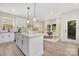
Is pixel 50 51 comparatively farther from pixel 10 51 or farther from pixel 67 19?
pixel 67 19

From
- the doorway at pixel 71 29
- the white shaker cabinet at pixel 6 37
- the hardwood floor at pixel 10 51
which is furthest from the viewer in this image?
the doorway at pixel 71 29

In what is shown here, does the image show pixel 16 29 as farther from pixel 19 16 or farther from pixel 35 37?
pixel 35 37

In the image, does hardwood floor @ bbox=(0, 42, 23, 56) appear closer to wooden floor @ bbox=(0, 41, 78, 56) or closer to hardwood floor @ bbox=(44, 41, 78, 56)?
wooden floor @ bbox=(0, 41, 78, 56)

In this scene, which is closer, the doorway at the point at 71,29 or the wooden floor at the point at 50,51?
the wooden floor at the point at 50,51

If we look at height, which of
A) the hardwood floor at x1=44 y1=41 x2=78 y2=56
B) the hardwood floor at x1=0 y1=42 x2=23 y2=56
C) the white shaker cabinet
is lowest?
the hardwood floor at x1=44 y1=41 x2=78 y2=56

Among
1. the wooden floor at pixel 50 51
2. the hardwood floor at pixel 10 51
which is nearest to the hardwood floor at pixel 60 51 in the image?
the wooden floor at pixel 50 51

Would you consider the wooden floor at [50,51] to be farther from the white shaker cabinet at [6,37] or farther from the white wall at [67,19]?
the white wall at [67,19]

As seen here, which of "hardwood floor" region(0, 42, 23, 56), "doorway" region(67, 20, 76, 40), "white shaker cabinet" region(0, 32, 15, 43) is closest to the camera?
"hardwood floor" region(0, 42, 23, 56)

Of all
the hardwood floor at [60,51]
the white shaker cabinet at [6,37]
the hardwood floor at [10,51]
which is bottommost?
the hardwood floor at [60,51]

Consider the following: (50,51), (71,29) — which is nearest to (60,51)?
(50,51)

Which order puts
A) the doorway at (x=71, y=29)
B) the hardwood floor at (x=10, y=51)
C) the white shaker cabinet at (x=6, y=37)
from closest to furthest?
the hardwood floor at (x=10, y=51) < the white shaker cabinet at (x=6, y=37) < the doorway at (x=71, y=29)

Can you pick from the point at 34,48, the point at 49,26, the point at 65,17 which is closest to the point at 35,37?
the point at 34,48

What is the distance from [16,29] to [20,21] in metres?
0.79

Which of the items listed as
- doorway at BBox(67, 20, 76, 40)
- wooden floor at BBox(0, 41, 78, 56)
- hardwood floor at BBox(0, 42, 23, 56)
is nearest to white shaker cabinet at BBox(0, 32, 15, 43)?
wooden floor at BBox(0, 41, 78, 56)
